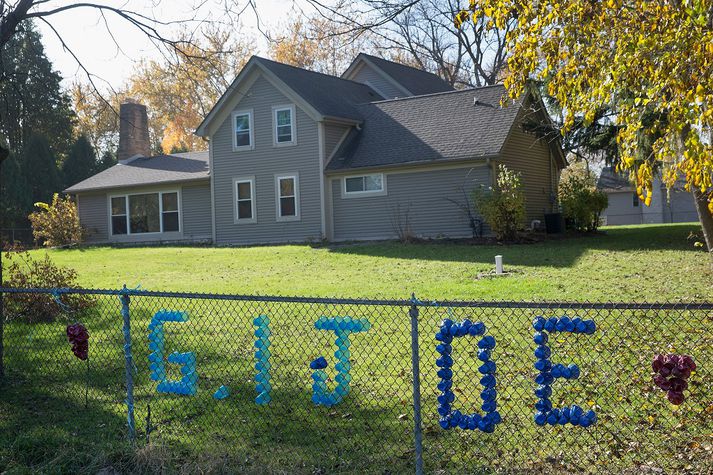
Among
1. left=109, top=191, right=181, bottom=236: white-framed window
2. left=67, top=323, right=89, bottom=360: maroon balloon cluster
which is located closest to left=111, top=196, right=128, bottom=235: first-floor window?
left=109, top=191, right=181, bottom=236: white-framed window

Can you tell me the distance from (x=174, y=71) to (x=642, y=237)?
15262 mm

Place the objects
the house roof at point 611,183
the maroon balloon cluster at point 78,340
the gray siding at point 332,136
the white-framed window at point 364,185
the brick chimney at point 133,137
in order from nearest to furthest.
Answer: the maroon balloon cluster at point 78,340 < the white-framed window at point 364,185 < the gray siding at point 332,136 < the brick chimney at point 133,137 < the house roof at point 611,183

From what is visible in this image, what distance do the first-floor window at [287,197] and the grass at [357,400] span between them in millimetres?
11930

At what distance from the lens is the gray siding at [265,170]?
24078 millimetres

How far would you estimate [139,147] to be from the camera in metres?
33.6

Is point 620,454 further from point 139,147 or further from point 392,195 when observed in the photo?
point 139,147

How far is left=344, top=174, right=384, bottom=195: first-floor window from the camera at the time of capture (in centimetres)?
2306

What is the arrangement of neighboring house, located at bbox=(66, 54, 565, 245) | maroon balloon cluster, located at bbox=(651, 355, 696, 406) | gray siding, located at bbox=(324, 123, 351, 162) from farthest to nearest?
gray siding, located at bbox=(324, 123, 351, 162), neighboring house, located at bbox=(66, 54, 565, 245), maroon balloon cluster, located at bbox=(651, 355, 696, 406)

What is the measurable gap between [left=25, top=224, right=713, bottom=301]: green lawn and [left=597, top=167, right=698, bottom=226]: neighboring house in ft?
83.4

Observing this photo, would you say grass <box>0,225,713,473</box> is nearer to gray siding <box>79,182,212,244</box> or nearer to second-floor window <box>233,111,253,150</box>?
second-floor window <box>233,111,253,150</box>

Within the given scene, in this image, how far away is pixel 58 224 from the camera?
2809 centimetres

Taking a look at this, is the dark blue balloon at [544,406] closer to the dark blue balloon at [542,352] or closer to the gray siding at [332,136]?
the dark blue balloon at [542,352]

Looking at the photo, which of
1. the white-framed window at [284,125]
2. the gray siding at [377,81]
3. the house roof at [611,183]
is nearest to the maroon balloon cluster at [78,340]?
the white-framed window at [284,125]

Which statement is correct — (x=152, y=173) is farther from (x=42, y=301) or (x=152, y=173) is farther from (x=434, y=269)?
(x=42, y=301)
